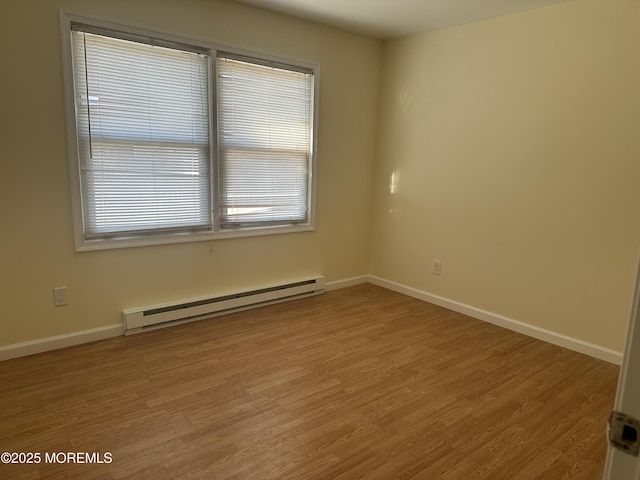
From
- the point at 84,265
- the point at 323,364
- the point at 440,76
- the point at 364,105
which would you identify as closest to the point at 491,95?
the point at 440,76

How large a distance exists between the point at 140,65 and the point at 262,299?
2114 millimetres

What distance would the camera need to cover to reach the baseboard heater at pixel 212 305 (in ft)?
10.5

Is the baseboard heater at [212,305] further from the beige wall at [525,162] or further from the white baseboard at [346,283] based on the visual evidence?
the beige wall at [525,162]

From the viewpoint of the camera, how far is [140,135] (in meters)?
3.07

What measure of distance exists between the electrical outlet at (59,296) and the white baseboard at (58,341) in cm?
23

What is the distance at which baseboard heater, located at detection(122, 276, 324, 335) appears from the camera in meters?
3.19

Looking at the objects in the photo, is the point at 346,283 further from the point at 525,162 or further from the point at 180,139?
the point at 180,139

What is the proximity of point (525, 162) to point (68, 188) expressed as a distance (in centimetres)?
334

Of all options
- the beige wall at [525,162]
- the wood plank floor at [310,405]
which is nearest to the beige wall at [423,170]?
the beige wall at [525,162]

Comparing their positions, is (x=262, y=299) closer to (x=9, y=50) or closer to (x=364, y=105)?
(x=364, y=105)

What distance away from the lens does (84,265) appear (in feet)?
9.73

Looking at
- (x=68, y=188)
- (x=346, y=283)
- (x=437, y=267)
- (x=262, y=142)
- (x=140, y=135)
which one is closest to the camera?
(x=68, y=188)

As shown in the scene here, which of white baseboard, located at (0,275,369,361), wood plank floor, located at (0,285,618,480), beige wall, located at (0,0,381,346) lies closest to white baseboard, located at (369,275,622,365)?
wood plank floor, located at (0,285,618,480)

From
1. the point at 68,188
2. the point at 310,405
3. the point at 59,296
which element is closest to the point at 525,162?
the point at 310,405
